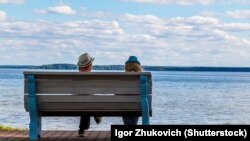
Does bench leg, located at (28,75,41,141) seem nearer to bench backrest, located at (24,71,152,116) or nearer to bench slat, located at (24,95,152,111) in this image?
bench backrest, located at (24,71,152,116)

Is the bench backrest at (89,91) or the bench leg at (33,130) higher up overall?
the bench backrest at (89,91)

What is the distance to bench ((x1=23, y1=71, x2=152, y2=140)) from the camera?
34.2 ft

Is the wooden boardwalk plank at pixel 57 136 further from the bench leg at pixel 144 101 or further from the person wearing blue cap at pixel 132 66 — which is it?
the bench leg at pixel 144 101

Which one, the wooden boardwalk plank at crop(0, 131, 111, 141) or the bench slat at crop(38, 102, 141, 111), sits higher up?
the bench slat at crop(38, 102, 141, 111)

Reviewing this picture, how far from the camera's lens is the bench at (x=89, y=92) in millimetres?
10438

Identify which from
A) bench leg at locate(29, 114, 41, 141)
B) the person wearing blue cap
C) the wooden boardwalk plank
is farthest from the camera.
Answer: the person wearing blue cap

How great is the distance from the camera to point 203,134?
7.73 meters

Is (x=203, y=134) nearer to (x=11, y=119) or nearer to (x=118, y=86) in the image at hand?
(x=118, y=86)

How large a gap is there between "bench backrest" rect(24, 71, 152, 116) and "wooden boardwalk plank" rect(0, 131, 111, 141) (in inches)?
30.0

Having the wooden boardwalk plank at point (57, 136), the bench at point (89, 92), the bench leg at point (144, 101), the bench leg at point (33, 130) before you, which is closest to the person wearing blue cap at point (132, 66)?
the wooden boardwalk plank at point (57, 136)

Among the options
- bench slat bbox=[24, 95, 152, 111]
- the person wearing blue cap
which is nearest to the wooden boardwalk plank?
the person wearing blue cap

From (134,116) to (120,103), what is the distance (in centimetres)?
53

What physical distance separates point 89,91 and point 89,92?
0.02 meters

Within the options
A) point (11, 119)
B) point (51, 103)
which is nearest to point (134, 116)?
point (51, 103)
